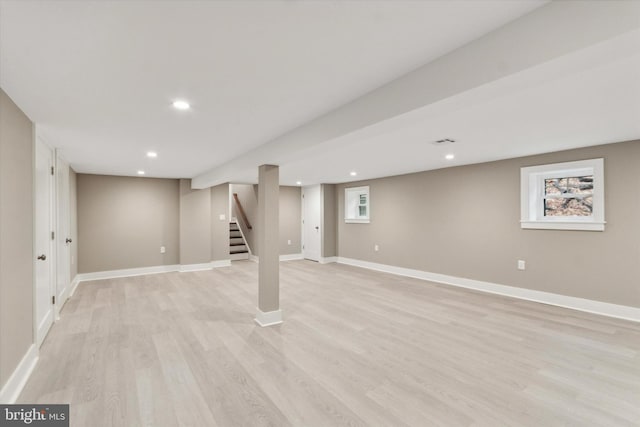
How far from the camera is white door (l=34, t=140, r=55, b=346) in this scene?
2939mm

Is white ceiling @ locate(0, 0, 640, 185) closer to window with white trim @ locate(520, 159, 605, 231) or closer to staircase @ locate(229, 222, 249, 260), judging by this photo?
window with white trim @ locate(520, 159, 605, 231)

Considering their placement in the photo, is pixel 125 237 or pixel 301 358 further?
pixel 125 237

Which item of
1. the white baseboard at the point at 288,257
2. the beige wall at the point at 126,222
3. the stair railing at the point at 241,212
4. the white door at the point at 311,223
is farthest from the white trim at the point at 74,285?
the white door at the point at 311,223

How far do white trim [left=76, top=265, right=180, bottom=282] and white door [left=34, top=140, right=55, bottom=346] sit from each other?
2.77 m

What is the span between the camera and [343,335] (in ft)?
10.6

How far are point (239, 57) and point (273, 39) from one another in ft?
0.87

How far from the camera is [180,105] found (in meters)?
2.27

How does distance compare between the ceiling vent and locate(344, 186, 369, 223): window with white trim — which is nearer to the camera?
the ceiling vent

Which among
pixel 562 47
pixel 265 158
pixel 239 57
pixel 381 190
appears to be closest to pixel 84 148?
pixel 265 158

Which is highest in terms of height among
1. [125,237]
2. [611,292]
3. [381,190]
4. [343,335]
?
[381,190]

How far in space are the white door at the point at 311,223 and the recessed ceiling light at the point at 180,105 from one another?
591 cm

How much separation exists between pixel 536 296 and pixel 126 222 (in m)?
7.76

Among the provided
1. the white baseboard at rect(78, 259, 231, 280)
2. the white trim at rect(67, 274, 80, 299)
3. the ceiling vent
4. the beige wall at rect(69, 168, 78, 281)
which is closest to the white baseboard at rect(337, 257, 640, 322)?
the ceiling vent

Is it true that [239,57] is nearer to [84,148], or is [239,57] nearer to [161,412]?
[161,412]
